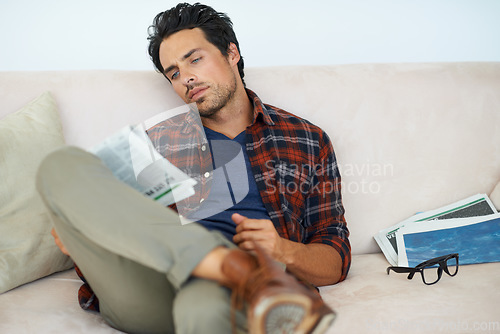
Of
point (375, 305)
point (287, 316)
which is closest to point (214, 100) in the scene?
point (375, 305)

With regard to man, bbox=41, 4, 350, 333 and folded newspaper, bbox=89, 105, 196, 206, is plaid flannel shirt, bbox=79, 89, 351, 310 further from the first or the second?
folded newspaper, bbox=89, 105, 196, 206

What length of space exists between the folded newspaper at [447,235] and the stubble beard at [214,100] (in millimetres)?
695

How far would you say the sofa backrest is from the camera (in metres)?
1.49

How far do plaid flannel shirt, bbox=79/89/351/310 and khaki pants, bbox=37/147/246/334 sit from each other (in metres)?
0.47

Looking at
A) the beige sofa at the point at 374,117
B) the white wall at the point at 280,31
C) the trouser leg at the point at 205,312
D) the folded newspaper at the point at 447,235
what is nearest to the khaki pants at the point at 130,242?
the trouser leg at the point at 205,312

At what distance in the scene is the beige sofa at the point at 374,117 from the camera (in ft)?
4.74

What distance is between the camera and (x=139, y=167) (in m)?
0.94

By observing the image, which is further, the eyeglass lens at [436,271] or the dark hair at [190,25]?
the dark hair at [190,25]

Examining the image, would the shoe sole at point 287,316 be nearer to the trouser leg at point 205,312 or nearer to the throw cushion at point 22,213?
the trouser leg at point 205,312

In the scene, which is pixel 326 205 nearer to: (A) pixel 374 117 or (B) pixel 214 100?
(A) pixel 374 117

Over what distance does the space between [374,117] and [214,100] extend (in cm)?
57

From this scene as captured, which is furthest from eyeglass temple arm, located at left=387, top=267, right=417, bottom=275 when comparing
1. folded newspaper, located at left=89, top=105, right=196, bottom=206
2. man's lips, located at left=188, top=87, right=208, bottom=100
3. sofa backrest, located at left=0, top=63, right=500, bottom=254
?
man's lips, located at left=188, top=87, right=208, bottom=100

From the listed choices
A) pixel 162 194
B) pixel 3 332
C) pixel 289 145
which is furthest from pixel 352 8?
pixel 3 332

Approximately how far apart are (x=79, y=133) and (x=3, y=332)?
68 centimetres
